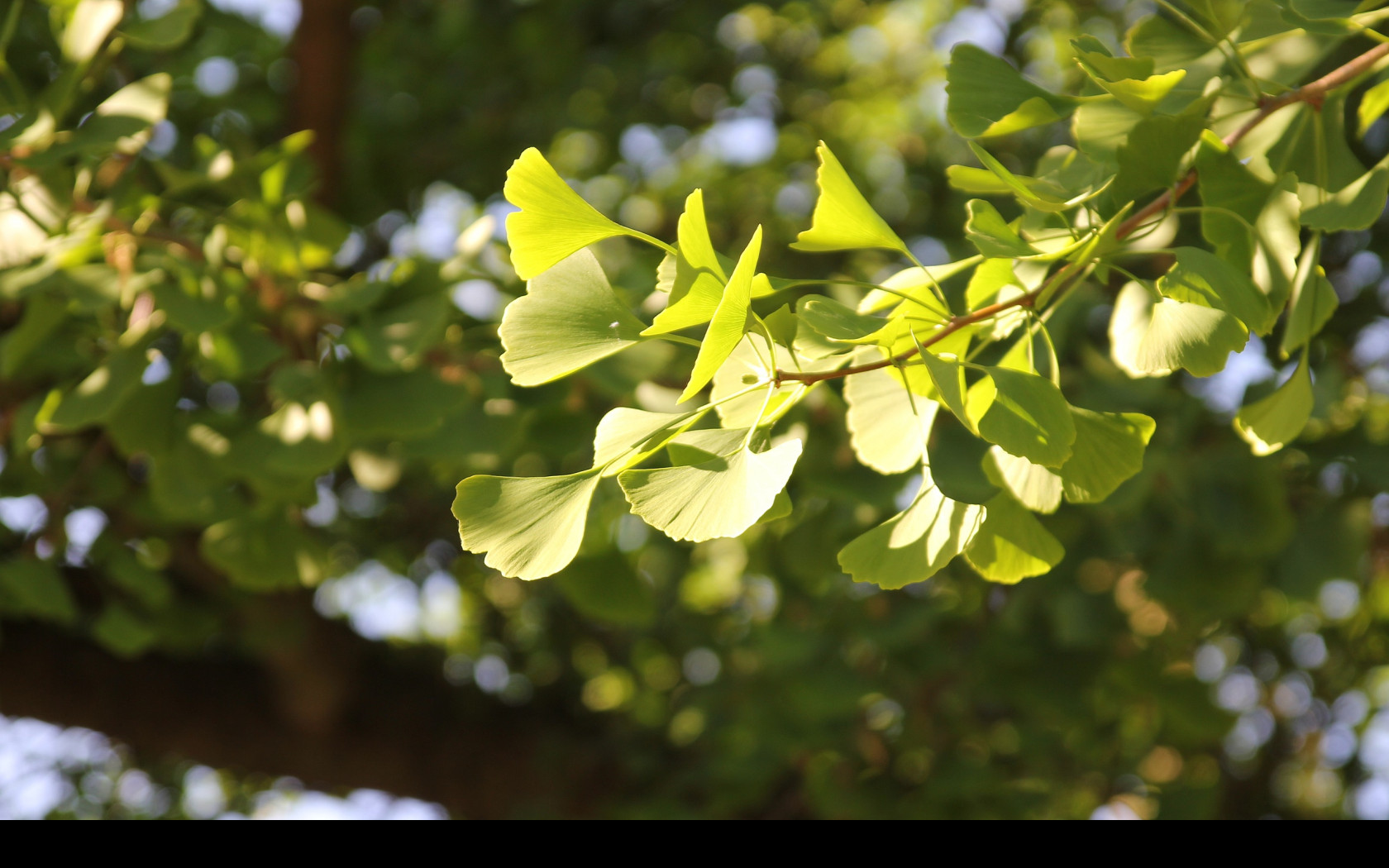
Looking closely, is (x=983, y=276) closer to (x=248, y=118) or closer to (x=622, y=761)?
(x=248, y=118)

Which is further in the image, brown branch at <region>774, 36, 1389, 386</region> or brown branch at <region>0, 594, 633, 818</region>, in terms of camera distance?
brown branch at <region>0, 594, 633, 818</region>

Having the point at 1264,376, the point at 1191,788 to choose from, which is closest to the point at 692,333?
the point at 1264,376

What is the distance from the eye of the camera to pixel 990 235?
41 cm

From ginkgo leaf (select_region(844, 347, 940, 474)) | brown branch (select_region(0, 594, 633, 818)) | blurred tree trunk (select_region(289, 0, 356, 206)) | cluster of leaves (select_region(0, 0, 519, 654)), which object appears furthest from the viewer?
brown branch (select_region(0, 594, 633, 818))

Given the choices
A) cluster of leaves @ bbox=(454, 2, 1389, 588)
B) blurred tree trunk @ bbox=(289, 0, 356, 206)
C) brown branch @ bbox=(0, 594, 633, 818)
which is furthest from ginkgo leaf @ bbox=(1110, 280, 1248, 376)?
brown branch @ bbox=(0, 594, 633, 818)

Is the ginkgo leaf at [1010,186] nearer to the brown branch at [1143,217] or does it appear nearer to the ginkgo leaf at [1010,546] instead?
the brown branch at [1143,217]

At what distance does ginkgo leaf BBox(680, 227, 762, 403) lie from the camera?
36cm

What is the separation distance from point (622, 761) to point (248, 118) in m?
1.43

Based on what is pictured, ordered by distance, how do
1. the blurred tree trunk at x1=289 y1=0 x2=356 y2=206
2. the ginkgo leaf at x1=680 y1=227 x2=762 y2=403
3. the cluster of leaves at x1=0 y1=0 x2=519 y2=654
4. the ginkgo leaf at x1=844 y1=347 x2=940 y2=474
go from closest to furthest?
the ginkgo leaf at x1=680 y1=227 x2=762 y2=403 → the ginkgo leaf at x1=844 y1=347 x2=940 y2=474 → the cluster of leaves at x1=0 y1=0 x2=519 y2=654 → the blurred tree trunk at x1=289 y1=0 x2=356 y2=206

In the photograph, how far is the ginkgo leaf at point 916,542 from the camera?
0.42 meters

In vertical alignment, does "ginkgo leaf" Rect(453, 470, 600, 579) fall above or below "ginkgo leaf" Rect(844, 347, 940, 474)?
above

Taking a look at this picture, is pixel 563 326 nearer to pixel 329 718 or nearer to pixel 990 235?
pixel 990 235

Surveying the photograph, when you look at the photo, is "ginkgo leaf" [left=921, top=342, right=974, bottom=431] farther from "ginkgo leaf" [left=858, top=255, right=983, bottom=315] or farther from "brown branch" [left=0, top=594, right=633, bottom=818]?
"brown branch" [left=0, top=594, right=633, bottom=818]

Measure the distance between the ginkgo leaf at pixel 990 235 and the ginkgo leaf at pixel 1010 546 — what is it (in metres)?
0.12
